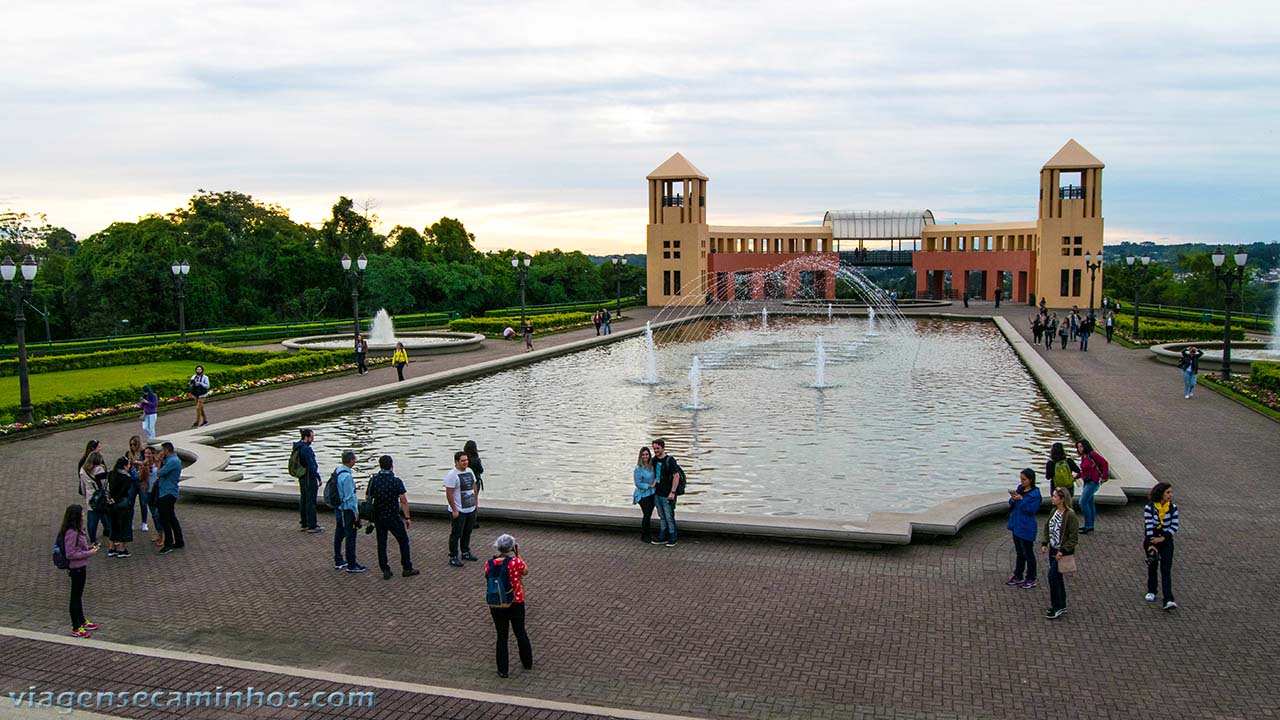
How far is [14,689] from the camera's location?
809 cm

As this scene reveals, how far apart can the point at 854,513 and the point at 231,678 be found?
8461 mm

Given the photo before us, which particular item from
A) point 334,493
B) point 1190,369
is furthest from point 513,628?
point 1190,369

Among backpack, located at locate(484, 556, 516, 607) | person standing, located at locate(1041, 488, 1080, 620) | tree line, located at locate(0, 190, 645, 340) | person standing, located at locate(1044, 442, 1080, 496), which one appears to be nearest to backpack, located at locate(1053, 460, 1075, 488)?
person standing, located at locate(1044, 442, 1080, 496)

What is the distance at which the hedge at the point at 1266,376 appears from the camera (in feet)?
73.7

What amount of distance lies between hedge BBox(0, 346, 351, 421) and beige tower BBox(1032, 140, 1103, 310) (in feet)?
159

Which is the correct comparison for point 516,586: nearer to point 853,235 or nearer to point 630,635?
point 630,635

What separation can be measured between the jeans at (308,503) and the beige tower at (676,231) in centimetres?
5747

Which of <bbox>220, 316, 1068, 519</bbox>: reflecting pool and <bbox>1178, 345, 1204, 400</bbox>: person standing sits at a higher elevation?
<bbox>1178, 345, 1204, 400</bbox>: person standing

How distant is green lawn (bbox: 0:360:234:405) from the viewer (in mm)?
27281

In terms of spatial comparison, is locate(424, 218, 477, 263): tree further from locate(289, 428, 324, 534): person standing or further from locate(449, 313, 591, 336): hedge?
locate(289, 428, 324, 534): person standing

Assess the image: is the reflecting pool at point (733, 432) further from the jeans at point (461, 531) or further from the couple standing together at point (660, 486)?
the jeans at point (461, 531)

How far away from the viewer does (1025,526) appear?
9.99 meters

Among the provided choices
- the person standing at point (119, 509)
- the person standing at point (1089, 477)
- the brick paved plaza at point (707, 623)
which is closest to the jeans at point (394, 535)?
the brick paved plaza at point (707, 623)

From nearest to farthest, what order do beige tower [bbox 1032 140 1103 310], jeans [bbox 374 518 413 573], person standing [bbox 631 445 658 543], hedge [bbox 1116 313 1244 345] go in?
1. jeans [bbox 374 518 413 573]
2. person standing [bbox 631 445 658 543]
3. hedge [bbox 1116 313 1244 345]
4. beige tower [bbox 1032 140 1103 310]
